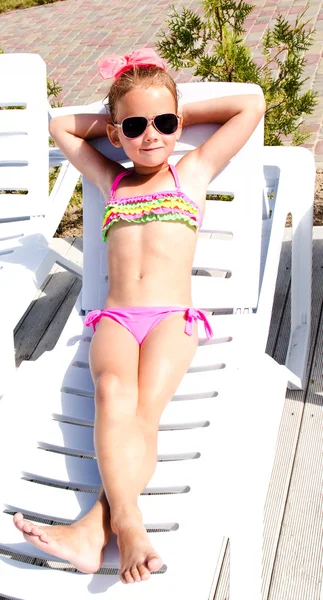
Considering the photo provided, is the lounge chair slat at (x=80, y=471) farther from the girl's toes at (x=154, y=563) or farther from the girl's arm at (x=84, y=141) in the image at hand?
the girl's arm at (x=84, y=141)

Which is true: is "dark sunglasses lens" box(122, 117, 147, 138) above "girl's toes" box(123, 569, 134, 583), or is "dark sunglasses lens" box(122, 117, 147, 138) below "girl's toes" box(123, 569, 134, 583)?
above

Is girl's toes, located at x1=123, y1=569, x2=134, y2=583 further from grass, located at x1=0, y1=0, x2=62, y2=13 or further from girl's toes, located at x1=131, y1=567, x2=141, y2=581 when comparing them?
grass, located at x1=0, y1=0, x2=62, y2=13

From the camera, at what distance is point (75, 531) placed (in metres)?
2.18

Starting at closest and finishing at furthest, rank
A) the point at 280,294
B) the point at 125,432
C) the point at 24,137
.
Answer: the point at 125,432
the point at 24,137
the point at 280,294


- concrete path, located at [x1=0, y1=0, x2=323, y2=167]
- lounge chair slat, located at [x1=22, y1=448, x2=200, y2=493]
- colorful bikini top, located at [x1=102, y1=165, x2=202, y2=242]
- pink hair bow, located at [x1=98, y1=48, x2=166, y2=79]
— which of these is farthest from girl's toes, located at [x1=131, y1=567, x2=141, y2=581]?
concrete path, located at [x1=0, y1=0, x2=323, y2=167]

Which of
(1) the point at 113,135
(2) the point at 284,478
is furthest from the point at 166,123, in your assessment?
(2) the point at 284,478

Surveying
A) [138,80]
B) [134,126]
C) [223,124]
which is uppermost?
[138,80]

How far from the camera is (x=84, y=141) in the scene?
336 centimetres

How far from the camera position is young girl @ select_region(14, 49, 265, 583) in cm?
228

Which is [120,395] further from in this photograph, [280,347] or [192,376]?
[280,347]

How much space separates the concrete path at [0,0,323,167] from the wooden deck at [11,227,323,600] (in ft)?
10.5

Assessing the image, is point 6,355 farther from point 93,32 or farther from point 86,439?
point 93,32

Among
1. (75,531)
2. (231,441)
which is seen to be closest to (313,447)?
(231,441)

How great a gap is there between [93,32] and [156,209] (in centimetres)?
733
